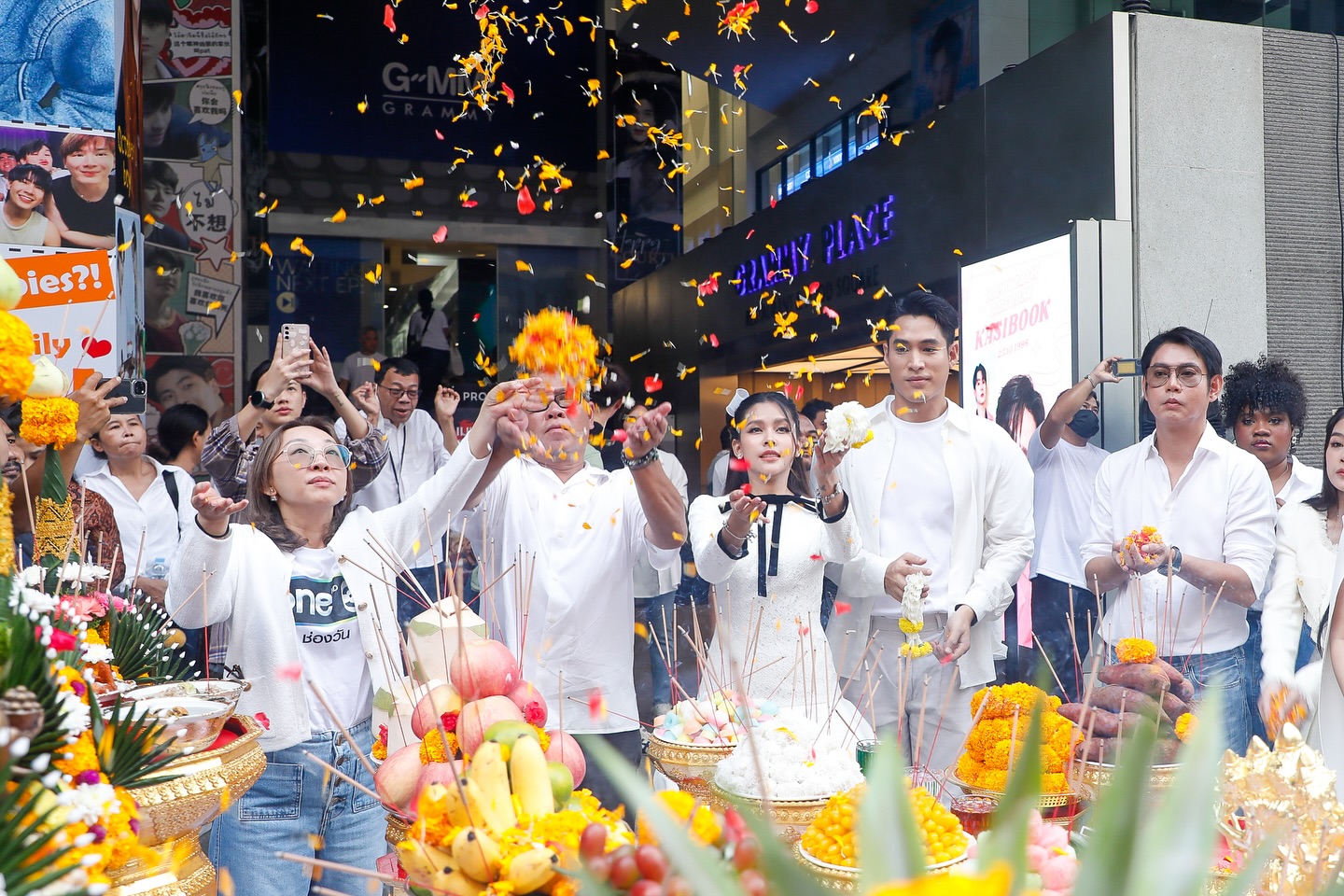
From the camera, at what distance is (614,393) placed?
3537 mm

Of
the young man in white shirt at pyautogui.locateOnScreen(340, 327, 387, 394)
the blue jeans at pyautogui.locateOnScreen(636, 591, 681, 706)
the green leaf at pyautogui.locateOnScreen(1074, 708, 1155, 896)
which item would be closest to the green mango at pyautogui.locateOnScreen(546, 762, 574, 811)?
the green leaf at pyautogui.locateOnScreen(1074, 708, 1155, 896)

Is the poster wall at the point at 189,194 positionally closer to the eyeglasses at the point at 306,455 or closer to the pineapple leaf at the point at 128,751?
the eyeglasses at the point at 306,455

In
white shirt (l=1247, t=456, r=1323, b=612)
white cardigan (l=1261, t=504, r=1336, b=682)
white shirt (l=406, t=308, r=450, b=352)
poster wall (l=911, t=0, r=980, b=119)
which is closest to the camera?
white cardigan (l=1261, t=504, r=1336, b=682)

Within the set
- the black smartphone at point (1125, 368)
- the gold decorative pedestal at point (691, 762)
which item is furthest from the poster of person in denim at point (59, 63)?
the black smartphone at point (1125, 368)

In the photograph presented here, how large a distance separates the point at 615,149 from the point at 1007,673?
720cm

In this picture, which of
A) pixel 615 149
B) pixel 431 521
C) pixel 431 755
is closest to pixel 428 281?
pixel 615 149

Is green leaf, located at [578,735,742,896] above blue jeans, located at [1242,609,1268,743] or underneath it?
above

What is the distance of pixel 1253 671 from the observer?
3.29 meters

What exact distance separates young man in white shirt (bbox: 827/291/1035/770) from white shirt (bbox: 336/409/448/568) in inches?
73.8

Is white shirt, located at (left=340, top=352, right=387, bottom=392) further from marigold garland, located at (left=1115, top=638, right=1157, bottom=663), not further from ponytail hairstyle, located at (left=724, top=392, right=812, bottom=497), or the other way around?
marigold garland, located at (left=1115, top=638, right=1157, bottom=663)

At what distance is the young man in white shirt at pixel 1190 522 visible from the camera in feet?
9.75

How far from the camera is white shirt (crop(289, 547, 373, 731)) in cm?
216

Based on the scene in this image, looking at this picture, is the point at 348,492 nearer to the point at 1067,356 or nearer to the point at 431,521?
the point at 431,521

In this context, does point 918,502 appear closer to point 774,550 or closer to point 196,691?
point 774,550
